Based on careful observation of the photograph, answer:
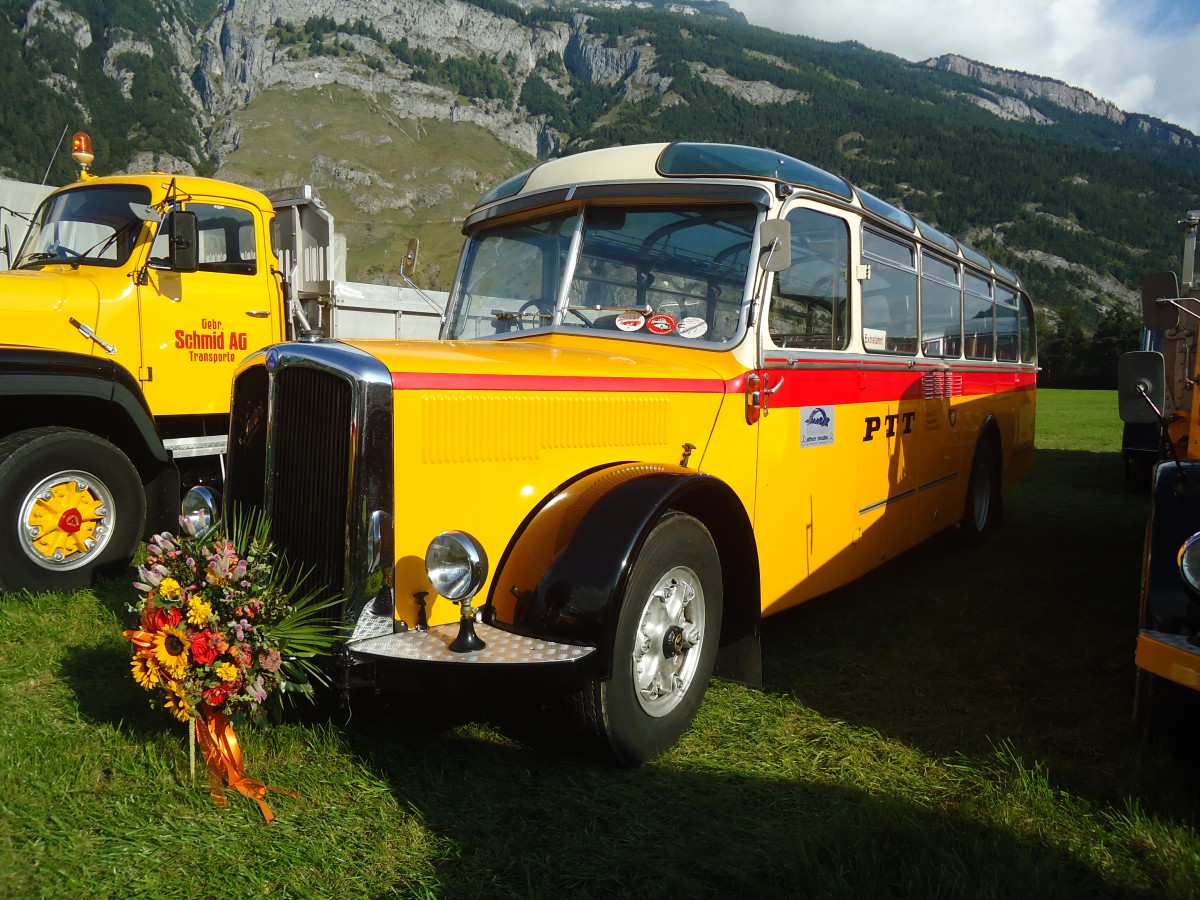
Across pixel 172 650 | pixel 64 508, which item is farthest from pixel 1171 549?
pixel 64 508

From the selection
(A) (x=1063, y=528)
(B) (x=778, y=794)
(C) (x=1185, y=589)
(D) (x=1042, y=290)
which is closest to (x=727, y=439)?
(B) (x=778, y=794)

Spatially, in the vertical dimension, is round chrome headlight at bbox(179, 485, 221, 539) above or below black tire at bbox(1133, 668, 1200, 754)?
above

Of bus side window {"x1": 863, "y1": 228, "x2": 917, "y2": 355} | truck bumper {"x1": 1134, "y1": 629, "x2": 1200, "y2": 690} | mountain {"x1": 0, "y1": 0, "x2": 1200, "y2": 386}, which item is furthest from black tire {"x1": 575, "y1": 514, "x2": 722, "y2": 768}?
mountain {"x1": 0, "y1": 0, "x2": 1200, "y2": 386}

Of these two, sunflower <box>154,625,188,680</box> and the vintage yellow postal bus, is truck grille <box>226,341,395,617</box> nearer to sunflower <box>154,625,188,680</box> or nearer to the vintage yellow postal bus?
the vintage yellow postal bus

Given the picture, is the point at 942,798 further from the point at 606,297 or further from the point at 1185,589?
the point at 606,297

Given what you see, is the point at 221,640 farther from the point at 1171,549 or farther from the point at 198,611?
the point at 1171,549

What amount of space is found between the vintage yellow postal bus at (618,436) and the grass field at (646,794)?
1.30ft

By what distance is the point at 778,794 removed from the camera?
3.10 m

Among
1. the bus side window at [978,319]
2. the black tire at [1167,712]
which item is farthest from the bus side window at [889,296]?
the black tire at [1167,712]

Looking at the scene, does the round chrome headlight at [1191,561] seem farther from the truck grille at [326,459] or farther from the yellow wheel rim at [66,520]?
the yellow wheel rim at [66,520]

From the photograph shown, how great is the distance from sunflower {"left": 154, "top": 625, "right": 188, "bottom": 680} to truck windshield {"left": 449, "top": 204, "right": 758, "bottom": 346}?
211 centimetres

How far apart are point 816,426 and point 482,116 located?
177 meters

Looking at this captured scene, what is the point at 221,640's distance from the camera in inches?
110

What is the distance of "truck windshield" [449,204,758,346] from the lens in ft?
13.6
